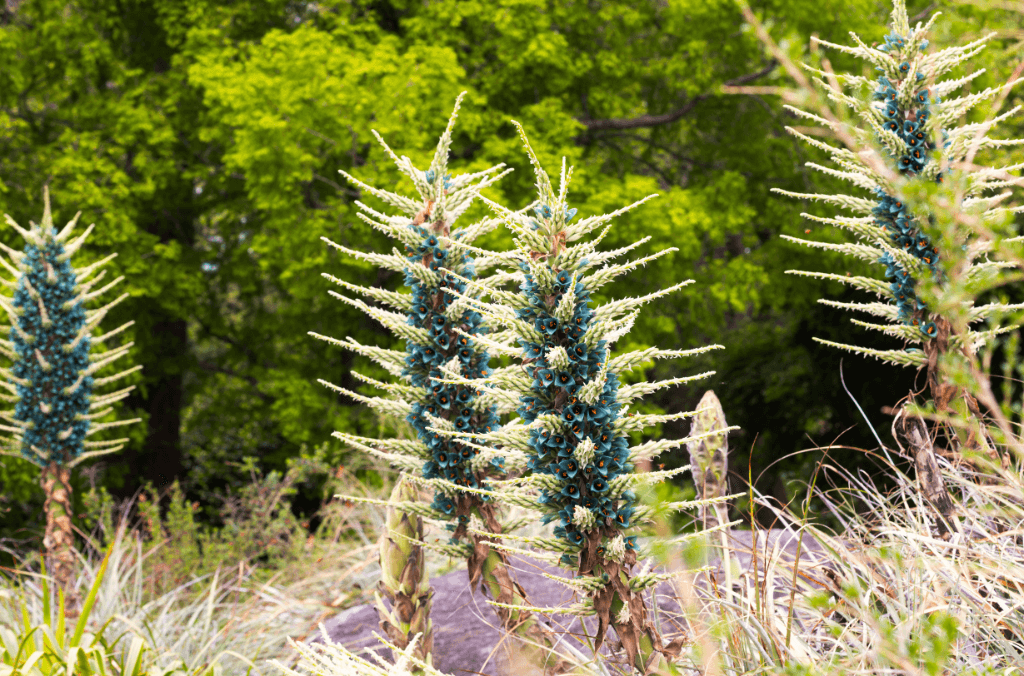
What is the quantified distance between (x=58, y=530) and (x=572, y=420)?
4.38m

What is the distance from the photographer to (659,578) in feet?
8.07

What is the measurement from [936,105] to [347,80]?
6.78 meters

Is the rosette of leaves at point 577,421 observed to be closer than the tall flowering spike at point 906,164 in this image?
Yes

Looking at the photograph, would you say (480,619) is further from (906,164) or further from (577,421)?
(906,164)

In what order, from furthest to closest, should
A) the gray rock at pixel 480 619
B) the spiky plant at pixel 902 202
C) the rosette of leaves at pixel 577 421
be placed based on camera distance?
1. the gray rock at pixel 480 619
2. the spiky plant at pixel 902 202
3. the rosette of leaves at pixel 577 421

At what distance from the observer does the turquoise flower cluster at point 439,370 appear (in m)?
3.08

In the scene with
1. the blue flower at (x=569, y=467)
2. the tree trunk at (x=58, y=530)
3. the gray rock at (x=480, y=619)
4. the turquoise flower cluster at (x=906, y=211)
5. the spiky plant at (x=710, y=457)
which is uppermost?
the turquoise flower cluster at (x=906, y=211)

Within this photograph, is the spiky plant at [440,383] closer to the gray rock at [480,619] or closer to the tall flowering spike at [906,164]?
the gray rock at [480,619]

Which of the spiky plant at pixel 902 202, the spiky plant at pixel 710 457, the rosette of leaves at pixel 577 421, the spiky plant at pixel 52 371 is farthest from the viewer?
the spiky plant at pixel 52 371

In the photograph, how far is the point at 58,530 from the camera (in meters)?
5.26

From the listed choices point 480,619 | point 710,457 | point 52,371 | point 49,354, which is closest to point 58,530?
point 52,371

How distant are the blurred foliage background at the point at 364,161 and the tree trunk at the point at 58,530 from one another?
2967 millimetres

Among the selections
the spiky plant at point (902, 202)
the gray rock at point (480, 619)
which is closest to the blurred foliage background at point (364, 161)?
the gray rock at point (480, 619)

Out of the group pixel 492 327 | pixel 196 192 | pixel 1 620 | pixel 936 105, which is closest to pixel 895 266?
pixel 936 105
